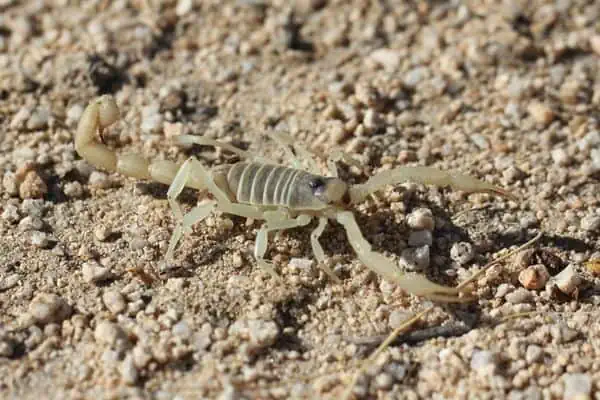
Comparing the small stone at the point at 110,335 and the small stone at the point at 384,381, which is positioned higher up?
the small stone at the point at 110,335

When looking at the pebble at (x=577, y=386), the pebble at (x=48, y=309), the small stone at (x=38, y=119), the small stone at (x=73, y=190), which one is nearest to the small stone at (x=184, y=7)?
the small stone at (x=38, y=119)

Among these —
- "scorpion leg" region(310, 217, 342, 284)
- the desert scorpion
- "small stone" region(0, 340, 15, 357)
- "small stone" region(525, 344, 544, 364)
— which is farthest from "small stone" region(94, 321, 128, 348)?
"small stone" region(525, 344, 544, 364)

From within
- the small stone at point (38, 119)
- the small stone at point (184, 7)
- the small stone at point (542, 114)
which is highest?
the small stone at point (184, 7)

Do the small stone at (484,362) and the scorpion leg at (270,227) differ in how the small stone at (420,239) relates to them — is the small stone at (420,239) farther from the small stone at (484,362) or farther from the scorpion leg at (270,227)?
the small stone at (484,362)

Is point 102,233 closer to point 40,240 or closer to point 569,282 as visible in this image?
point 40,240

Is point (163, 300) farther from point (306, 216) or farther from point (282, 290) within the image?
point (306, 216)

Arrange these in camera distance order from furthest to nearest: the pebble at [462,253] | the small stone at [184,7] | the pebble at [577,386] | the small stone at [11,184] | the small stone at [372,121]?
the small stone at [184,7] < the small stone at [372,121] < the small stone at [11,184] < the pebble at [462,253] < the pebble at [577,386]
